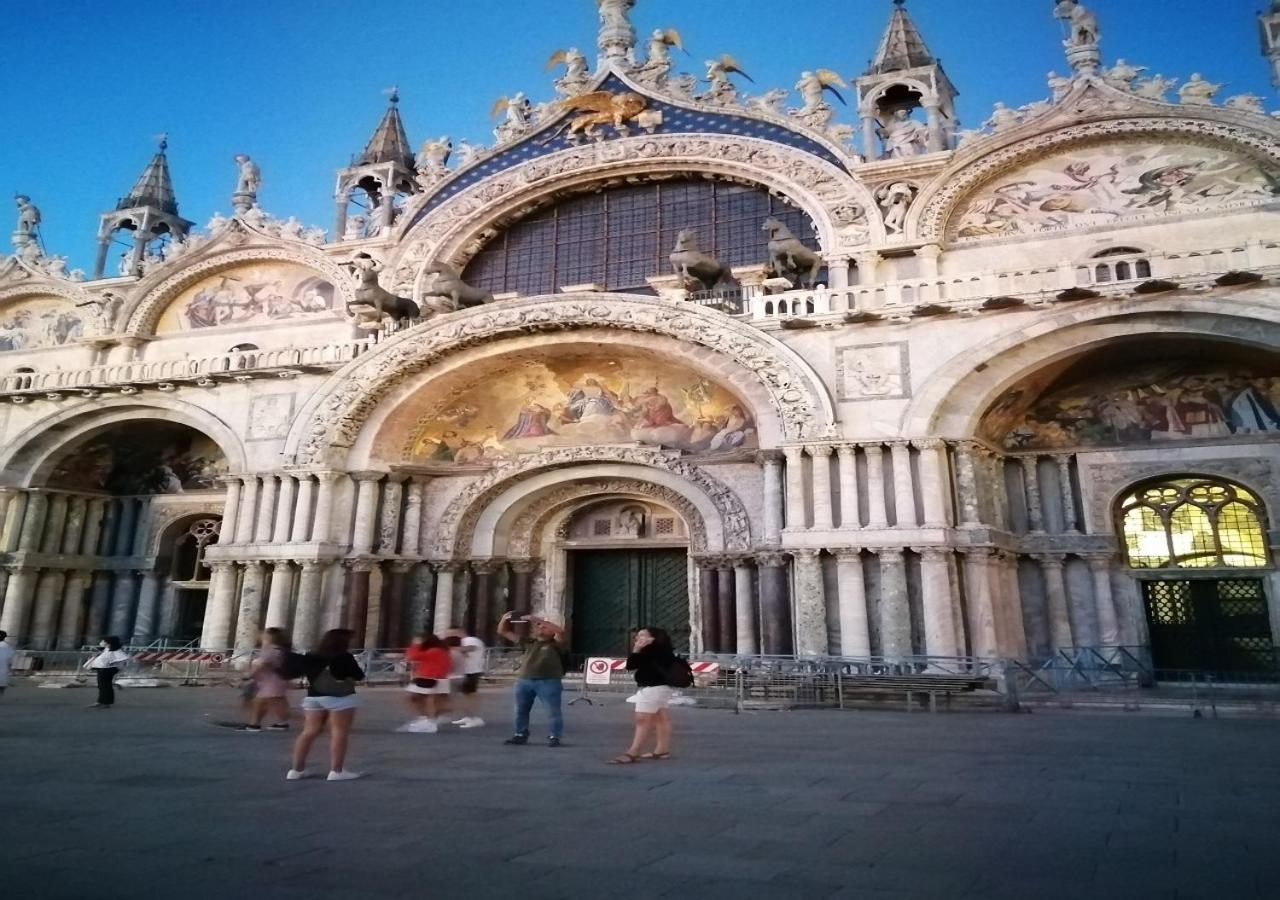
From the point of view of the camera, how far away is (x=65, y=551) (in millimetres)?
22672

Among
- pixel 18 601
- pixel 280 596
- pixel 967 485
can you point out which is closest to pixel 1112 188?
pixel 967 485

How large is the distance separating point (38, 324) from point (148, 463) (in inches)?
274

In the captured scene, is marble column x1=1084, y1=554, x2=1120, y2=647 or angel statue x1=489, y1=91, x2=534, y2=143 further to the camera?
angel statue x1=489, y1=91, x2=534, y2=143

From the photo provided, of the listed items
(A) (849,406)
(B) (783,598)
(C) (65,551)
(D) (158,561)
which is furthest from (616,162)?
(C) (65,551)

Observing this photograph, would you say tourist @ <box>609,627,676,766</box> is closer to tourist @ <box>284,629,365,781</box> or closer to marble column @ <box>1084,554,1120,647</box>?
tourist @ <box>284,629,365,781</box>

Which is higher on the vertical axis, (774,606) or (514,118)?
(514,118)

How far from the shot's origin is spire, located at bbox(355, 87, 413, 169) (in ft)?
90.2

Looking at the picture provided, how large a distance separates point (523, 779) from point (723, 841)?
2.42 metres

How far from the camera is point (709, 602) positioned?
59.5 ft

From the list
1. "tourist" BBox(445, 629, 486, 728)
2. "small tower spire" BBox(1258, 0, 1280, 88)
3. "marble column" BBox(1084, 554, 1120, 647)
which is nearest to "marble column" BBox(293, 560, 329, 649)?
"tourist" BBox(445, 629, 486, 728)

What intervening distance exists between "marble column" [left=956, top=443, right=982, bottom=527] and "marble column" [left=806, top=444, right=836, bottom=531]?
237 cm

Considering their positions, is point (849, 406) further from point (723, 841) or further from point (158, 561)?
point (158, 561)

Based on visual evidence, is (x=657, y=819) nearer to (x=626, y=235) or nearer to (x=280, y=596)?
(x=280, y=596)

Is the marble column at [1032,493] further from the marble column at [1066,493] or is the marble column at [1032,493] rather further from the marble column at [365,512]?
the marble column at [365,512]
